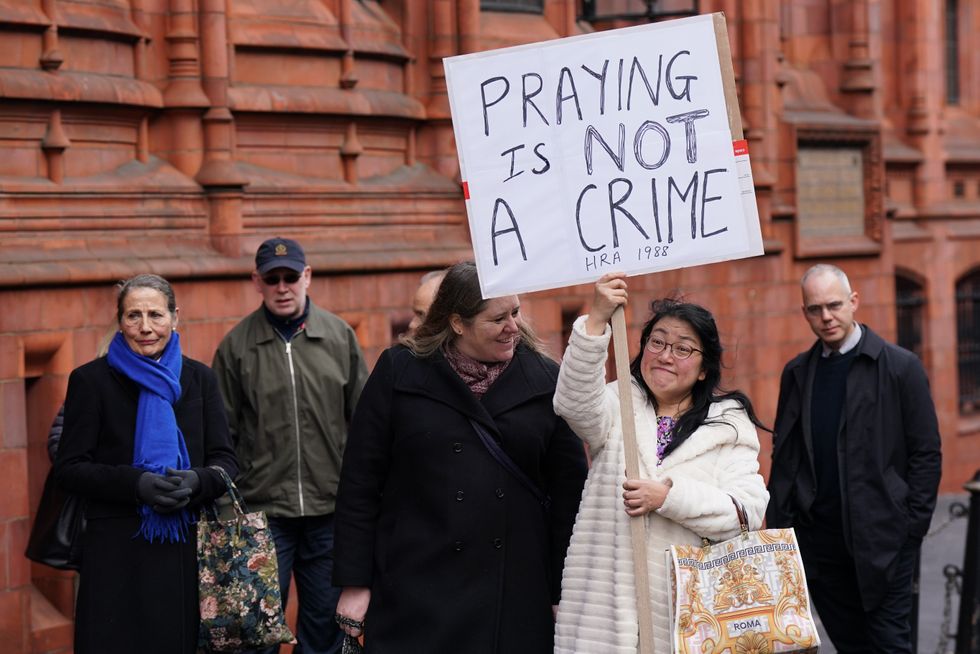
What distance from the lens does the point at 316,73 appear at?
10.6 meters

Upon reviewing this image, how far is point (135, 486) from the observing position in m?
6.00

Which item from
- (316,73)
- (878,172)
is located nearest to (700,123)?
(316,73)

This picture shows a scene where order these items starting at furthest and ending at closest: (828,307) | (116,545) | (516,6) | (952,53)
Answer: (952,53)
(516,6)
(828,307)
(116,545)

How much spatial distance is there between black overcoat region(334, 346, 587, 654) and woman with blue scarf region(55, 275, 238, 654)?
105cm

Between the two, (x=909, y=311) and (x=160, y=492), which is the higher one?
(x=909, y=311)

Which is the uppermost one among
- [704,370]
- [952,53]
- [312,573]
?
[952,53]

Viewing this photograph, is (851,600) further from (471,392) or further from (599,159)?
(599,159)

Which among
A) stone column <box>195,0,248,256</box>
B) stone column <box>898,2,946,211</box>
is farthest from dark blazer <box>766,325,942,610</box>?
stone column <box>898,2,946,211</box>

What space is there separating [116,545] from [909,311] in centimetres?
1350

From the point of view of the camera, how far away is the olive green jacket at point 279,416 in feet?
24.5

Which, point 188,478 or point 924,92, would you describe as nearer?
point 188,478

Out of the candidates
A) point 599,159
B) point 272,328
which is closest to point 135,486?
point 272,328

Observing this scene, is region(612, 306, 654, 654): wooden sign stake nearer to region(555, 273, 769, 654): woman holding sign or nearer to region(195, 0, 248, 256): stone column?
region(555, 273, 769, 654): woman holding sign

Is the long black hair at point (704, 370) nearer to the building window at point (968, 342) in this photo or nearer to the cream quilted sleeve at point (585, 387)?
the cream quilted sleeve at point (585, 387)
